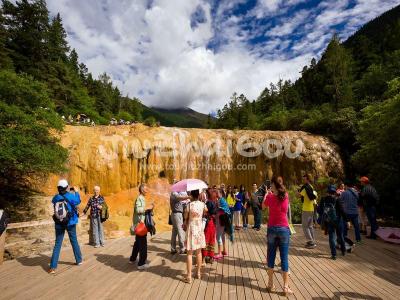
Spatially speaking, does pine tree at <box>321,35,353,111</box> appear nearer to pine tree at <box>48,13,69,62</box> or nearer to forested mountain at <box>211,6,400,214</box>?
forested mountain at <box>211,6,400,214</box>

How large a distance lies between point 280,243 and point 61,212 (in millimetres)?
4855

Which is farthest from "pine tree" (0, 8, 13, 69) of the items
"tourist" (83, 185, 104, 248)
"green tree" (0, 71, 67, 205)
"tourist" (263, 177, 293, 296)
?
"tourist" (263, 177, 293, 296)

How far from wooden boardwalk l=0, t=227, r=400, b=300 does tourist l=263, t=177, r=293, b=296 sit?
1.41 feet

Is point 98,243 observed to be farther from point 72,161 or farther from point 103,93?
point 103,93

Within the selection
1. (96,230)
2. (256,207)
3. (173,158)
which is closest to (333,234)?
(256,207)

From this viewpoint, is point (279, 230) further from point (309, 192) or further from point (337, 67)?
point (337, 67)

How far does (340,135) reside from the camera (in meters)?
26.2

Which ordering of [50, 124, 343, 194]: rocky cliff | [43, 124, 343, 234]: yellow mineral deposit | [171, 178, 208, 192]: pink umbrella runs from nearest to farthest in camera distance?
[171, 178, 208, 192]: pink umbrella
[43, 124, 343, 234]: yellow mineral deposit
[50, 124, 343, 194]: rocky cliff

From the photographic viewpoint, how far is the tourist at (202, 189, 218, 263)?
664 centimetres

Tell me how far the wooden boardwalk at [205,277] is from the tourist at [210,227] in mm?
360

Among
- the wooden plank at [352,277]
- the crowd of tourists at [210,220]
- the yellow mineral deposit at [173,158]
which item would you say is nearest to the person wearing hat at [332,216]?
the crowd of tourists at [210,220]

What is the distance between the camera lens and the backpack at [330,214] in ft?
24.1

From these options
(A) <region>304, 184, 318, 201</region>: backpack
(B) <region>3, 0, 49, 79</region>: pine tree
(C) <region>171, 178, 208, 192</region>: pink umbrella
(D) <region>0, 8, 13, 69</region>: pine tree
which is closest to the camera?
(C) <region>171, 178, 208, 192</region>: pink umbrella

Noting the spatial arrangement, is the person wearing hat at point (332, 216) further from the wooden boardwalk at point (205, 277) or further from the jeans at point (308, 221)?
the jeans at point (308, 221)
